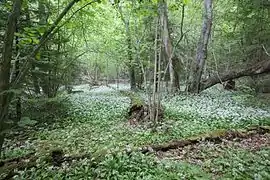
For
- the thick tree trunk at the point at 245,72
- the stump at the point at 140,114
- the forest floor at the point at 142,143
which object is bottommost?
the forest floor at the point at 142,143

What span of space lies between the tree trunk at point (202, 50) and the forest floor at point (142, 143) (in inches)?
107

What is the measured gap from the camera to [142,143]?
6.32m

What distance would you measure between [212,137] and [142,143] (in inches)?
74.8

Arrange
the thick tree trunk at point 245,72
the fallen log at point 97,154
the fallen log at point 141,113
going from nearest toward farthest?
the fallen log at point 97,154, the fallen log at point 141,113, the thick tree trunk at point 245,72

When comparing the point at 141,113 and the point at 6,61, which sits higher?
the point at 6,61

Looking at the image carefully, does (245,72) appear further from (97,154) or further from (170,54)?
(97,154)

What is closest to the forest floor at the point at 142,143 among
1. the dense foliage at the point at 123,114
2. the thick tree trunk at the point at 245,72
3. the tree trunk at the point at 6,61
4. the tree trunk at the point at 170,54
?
the dense foliage at the point at 123,114

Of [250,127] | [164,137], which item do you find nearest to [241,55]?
[250,127]

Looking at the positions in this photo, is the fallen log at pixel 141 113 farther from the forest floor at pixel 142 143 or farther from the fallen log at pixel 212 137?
the fallen log at pixel 212 137

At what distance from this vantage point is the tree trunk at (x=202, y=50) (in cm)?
1315

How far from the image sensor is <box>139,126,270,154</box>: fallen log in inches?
236

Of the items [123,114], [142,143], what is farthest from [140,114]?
[142,143]

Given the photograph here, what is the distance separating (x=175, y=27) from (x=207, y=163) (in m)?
12.5

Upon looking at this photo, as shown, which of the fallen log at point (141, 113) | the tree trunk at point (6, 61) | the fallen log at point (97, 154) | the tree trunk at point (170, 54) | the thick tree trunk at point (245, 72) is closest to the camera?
the tree trunk at point (6, 61)
